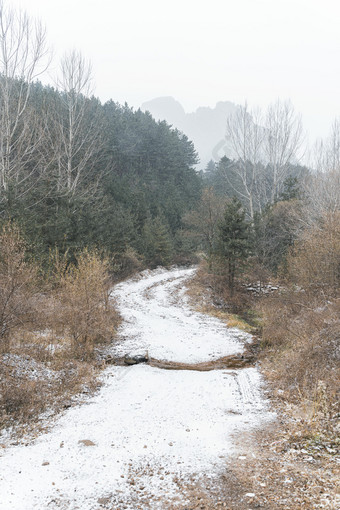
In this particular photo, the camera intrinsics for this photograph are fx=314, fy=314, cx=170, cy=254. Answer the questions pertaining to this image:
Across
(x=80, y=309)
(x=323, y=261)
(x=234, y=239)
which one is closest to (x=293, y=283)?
(x=323, y=261)

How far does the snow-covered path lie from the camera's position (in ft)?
13.3

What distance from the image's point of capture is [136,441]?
535cm

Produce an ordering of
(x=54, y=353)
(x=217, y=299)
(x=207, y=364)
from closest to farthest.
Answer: (x=54, y=353), (x=207, y=364), (x=217, y=299)

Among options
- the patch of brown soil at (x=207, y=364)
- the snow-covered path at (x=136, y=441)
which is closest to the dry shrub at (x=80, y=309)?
the snow-covered path at (x=136, y=441)

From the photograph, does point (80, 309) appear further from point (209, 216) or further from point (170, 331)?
point (209, 216)

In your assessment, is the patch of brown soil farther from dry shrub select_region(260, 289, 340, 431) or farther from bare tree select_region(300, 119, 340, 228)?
bare tree select_region(300, 119, 340, 228)

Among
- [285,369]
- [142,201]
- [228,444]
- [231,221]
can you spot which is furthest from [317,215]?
[142,201]

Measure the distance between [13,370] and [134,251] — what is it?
22728 mm

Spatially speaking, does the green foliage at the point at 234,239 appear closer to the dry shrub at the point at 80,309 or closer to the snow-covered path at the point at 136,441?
the snow-covered path at the point at 136,441

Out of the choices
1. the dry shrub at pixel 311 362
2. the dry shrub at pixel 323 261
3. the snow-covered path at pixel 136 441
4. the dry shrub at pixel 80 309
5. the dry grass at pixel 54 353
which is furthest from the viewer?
the dry shrub at pixel 323 261

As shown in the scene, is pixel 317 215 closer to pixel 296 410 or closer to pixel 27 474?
pixel 296 410

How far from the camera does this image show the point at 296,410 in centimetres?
621

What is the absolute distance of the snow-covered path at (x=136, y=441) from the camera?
159 inches

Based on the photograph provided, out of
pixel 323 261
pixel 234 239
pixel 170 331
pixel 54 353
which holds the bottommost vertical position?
pixel 170 331
